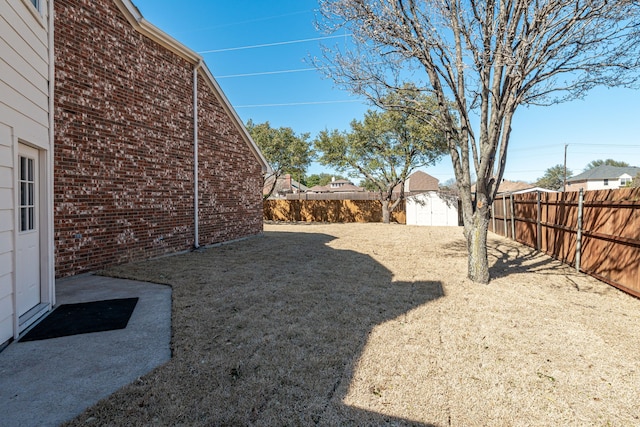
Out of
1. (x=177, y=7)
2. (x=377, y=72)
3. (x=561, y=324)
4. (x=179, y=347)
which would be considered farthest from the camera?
(x=177, y=7)

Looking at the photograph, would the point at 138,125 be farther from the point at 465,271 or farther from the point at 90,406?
the point at 465,271

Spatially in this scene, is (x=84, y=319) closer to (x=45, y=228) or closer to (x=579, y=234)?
(x=45, y=228)

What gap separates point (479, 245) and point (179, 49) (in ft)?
28.1

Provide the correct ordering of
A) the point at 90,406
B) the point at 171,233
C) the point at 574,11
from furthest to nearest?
the point at 171,233 → the point at 574,11 → the point at 90,406

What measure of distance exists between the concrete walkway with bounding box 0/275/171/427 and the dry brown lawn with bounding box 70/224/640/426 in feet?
0.58

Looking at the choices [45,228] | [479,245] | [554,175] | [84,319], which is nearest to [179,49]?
[45,228]

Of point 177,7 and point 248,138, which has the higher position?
point 177,7

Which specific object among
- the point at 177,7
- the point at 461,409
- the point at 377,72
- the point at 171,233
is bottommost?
the point at 461,409

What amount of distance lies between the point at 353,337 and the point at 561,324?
2.59 metres

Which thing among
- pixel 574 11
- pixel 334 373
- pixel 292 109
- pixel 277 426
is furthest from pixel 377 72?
pixel 292 109

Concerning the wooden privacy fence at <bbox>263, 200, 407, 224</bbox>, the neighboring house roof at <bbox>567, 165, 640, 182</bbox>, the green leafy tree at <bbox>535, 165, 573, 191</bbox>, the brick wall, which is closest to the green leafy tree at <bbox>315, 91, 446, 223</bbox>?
the wooden privacy fence at <bbox>263, 200, 407, 224</bbox>

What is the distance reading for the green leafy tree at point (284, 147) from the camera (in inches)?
946

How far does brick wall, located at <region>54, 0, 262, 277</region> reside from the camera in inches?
229

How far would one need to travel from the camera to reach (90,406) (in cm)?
217
